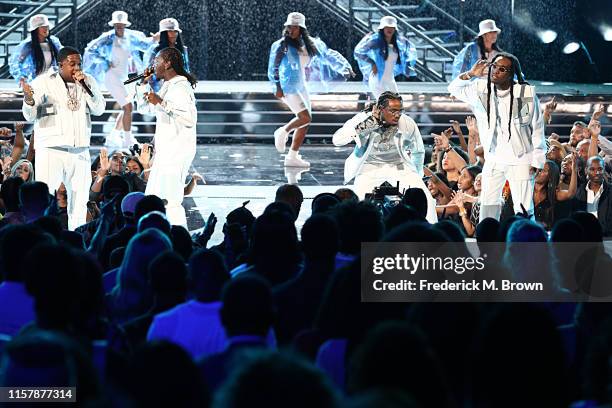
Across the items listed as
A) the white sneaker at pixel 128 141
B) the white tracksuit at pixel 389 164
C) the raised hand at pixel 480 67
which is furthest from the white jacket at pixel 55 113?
the white sneaker at pixel 128 141

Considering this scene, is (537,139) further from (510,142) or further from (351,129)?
(351,129)

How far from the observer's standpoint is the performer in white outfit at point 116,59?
15.6m

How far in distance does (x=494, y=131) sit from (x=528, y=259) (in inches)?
179

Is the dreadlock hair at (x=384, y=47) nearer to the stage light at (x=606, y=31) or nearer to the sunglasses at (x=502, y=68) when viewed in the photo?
the stage light at (x=606, y=31)

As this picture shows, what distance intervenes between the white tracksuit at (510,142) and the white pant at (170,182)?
239 cm

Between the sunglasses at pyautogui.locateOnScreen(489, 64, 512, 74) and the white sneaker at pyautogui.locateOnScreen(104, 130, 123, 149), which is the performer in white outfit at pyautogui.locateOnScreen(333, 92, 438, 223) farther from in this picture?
the white sneaker at pyautogui.locateOnScreen(104, 130, 123, 149)

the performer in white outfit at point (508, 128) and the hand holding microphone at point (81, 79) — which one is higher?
the hand holding microphone at point (81, 79)

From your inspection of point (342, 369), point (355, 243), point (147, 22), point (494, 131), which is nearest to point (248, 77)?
point (147, 22)

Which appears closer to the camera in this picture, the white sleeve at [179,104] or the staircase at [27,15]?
the white sleeve at [179,104]

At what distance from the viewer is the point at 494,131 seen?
949cm

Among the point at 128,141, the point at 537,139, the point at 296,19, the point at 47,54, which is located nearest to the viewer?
the point at 537,139

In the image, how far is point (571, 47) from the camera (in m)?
22.4

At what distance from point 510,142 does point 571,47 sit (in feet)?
44.7

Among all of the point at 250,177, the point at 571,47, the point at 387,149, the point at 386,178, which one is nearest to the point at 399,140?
the point at 387,149
